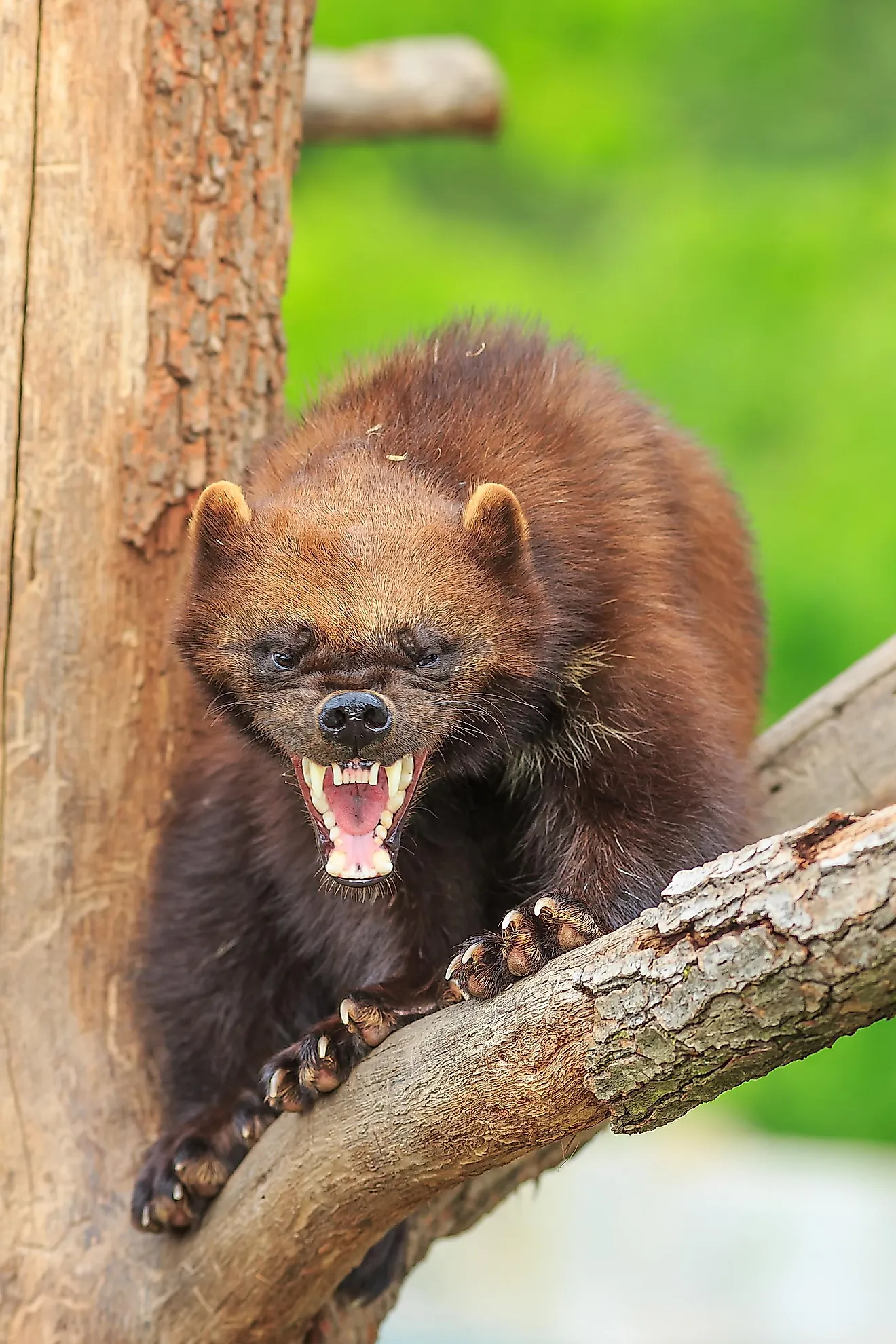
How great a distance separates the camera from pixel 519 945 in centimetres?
225

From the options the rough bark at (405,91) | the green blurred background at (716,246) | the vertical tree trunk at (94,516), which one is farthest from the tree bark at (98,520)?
the green blurred background at (716,246)

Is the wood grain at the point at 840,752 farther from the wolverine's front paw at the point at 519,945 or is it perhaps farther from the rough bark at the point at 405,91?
the rough bark at the point at 405,91

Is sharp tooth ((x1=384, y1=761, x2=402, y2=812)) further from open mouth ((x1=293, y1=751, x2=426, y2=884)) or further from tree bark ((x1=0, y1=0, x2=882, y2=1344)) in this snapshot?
tree bark ((x1=0, y1=0, x2=882, y2=1344))

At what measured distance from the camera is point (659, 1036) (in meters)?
1.83

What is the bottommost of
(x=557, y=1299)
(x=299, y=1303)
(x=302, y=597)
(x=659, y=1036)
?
(x=557, y=1299)

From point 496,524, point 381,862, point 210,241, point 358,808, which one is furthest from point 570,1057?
point 210,241

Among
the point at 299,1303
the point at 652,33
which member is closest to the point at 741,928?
the point at 299,1303

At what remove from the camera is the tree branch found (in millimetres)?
1658

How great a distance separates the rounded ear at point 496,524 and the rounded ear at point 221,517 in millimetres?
327

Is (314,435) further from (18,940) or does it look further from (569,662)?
(18,940)

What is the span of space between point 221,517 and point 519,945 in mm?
753

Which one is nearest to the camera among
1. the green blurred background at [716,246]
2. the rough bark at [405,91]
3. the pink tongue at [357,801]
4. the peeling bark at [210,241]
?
the pink tongue at [357,801]

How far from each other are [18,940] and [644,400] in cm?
140

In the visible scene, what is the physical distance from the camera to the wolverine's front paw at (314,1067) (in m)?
2.46
